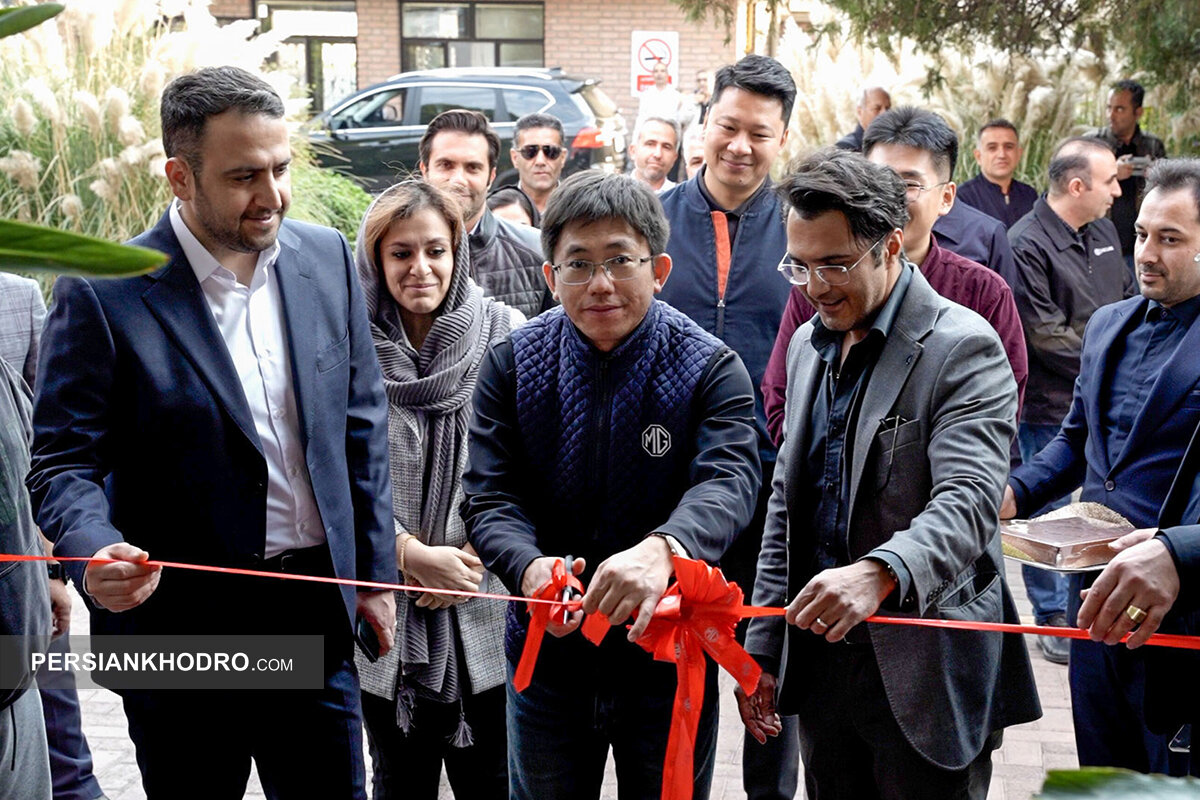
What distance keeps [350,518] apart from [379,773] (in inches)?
41.4

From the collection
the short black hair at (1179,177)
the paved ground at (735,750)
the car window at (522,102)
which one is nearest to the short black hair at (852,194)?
the short black hair at (1179,177)

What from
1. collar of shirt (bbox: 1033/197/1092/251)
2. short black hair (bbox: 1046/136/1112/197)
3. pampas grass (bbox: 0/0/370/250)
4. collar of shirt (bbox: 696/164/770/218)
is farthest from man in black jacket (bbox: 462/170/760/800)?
pampas grass (bbox: 0/0/370/250)

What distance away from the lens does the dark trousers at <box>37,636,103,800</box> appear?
404 centimetres

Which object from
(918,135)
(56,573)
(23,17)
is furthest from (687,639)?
(918,135)

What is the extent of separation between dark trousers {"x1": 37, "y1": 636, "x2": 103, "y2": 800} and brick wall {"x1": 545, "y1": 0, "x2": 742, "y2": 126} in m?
21.0

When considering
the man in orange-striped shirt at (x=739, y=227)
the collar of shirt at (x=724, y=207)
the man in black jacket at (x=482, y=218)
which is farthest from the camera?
the man in black jacket at (x=482, y=218)

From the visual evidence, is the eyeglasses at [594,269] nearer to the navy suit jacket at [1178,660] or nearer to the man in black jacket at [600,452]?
the man in black jacket at [600,452]

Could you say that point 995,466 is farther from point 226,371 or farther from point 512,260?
point 512,260

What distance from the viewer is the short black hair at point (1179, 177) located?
3.46 m

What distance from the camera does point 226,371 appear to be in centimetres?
286

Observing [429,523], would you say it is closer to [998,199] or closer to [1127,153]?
[998,199]

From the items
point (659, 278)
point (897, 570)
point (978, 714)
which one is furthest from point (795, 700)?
point (659, 278)

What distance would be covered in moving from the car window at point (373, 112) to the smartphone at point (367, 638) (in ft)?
44.6

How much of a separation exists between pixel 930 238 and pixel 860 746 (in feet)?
6.33
